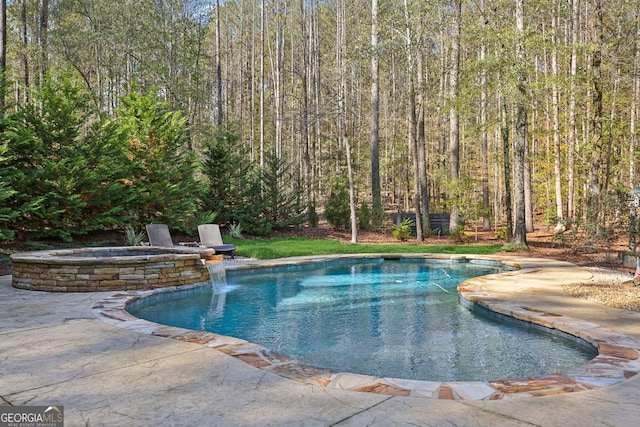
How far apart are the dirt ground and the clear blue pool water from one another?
65.3 inches

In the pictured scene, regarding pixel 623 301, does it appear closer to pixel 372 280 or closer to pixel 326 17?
pixel 372 280

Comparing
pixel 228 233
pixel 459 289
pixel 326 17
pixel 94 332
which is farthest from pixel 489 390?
pixel 326 17

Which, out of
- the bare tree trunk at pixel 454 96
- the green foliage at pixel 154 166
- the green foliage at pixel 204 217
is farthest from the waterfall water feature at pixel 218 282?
the bare tree trunk at pixel 454 96

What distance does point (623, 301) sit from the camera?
5.42 m

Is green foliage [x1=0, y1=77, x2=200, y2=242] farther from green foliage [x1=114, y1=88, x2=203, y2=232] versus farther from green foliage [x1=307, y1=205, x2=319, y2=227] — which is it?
green foliage [x1=307, y1=205, x2=319, y2=227]

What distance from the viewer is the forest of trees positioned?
40.9ft

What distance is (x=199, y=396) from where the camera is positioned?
257 cm

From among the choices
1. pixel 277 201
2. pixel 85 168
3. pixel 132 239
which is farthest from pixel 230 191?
pixel 85 168

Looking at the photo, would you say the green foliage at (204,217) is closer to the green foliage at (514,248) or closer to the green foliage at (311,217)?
the green foliage at (311,217)

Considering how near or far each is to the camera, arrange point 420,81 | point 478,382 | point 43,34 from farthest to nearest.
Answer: point 43,34, point 420,81, point 478,382

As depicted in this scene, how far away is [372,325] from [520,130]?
363 inches

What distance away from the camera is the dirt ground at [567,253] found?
5.89 m

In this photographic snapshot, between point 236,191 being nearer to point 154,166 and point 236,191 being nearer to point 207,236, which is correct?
point 154,166

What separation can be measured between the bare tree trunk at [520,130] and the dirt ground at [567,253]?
0.81 meters
